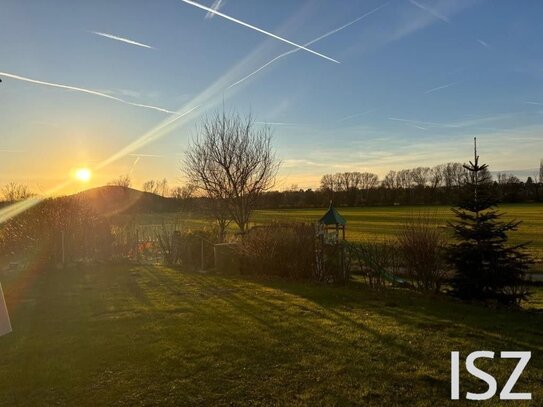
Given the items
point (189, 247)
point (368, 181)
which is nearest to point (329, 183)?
point (368, 181)

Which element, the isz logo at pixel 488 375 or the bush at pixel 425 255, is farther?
the bush at pixel 425 255

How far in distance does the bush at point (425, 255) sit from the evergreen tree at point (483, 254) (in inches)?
15.1

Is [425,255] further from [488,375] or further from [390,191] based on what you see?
[390,191]

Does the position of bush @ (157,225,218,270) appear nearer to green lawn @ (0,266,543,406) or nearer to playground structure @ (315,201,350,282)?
playground structure @ (315,201,350,282)

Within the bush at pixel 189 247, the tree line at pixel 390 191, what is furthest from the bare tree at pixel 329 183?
the bush at pixel 189 247

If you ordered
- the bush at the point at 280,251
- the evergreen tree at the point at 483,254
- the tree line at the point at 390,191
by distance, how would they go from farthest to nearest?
the tree line at the point at 390,191
the bush at the point at 280,251
the evergreen tree at the point at 483,254

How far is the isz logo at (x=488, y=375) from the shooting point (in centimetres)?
479

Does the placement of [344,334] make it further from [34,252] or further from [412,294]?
[34,252]

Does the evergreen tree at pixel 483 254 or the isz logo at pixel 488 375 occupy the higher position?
the evergreen tree at pixel 483 254

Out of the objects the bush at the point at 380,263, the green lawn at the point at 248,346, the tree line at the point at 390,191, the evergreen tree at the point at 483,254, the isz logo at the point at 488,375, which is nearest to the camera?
the isz logo at the point at 488,375

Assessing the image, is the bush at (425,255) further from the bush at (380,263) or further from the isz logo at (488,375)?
the isz logo at (488,375)

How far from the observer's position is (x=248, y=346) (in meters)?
6.55

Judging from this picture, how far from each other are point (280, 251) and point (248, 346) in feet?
24.8

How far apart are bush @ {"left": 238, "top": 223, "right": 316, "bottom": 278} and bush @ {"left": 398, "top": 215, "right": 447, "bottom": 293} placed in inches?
110
